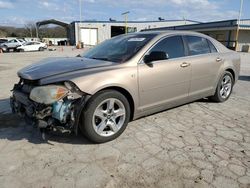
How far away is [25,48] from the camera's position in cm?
3059

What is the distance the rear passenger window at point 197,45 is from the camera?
476 centimetres

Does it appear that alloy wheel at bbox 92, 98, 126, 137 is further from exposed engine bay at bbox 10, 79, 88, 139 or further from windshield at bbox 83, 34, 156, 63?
windshield at bbox 83, 34, 156, 63

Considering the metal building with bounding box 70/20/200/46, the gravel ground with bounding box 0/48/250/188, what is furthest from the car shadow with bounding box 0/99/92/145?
the metal building with bounding box 70/20/200/46

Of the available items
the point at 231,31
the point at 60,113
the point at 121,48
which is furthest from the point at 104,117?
the point at 231,31

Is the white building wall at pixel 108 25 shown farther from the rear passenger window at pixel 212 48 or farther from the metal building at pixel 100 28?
the rear passenger window at pixel 212 48

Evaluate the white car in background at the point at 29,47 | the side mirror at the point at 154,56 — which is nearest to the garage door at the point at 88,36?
the white car in background at the point at 29,47

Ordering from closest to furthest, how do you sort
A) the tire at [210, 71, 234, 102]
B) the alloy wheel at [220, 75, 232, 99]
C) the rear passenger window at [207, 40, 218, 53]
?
the rear passenger window at [207, 40, 218, 53] < the tire at [210, 71, 234, 102] < the alloy wheel at [220, 75, 232, 99]

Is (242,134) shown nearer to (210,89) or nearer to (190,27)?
(210,89)

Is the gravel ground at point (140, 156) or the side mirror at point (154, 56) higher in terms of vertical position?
the side mirror at point (154, 56)

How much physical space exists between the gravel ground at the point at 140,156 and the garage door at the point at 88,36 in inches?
1929

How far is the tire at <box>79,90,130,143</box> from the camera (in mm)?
3303

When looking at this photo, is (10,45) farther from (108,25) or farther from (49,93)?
(49,93)

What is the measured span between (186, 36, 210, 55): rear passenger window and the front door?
0.85 feet

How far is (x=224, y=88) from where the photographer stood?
225 inches
